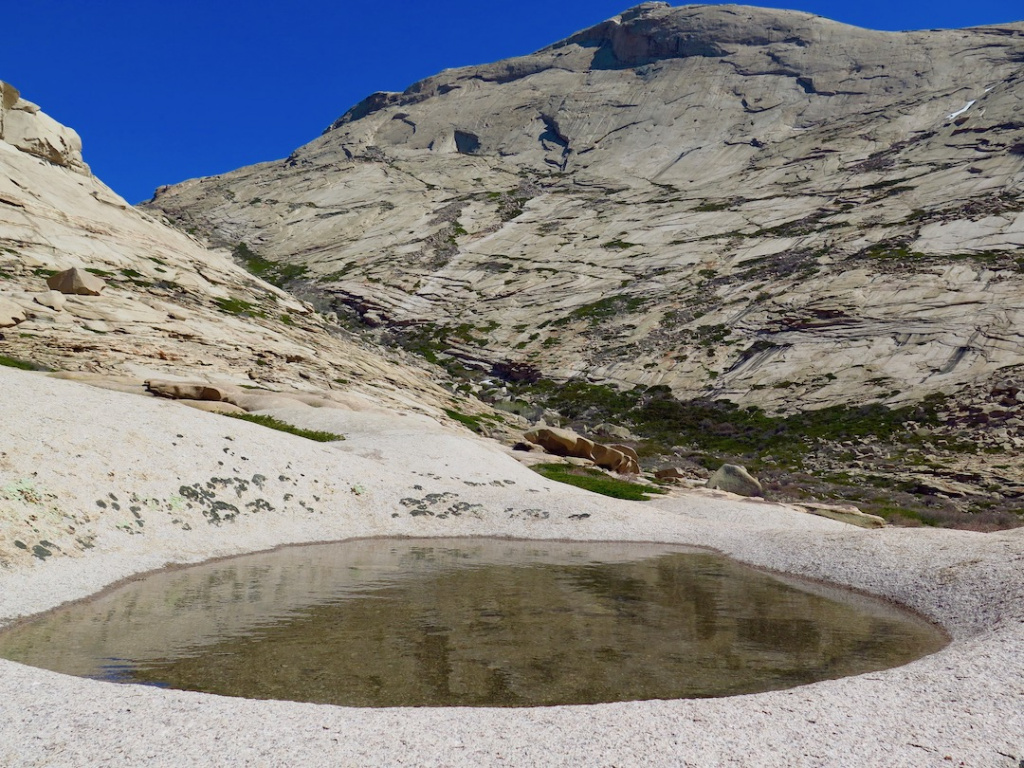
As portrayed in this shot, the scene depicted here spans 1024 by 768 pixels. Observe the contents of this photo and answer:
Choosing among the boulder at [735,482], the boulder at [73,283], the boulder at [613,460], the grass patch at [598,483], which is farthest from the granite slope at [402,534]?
the boulder at [73,283]

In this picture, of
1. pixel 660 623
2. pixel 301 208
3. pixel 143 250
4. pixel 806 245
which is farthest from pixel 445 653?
pixel 301 208

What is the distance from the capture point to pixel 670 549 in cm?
2984

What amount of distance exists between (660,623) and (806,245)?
116379mm

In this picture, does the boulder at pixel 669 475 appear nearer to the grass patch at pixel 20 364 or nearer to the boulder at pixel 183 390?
the boulder at pixel 183 390

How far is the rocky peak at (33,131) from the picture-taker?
75.2 m

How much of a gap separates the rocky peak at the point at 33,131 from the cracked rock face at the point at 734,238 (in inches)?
2304

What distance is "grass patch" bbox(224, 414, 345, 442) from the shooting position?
40.3 m

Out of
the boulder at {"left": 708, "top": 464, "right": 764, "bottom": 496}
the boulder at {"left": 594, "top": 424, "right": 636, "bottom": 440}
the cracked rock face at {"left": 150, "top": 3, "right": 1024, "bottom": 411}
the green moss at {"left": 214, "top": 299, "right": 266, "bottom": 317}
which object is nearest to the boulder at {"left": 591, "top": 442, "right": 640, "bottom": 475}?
the boulder at {"left": 708, "top": 464, "right": 764, "bottom": 496}

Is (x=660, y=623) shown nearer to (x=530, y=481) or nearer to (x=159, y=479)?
(x=159, y=479)

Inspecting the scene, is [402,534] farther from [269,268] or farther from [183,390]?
[269,268]

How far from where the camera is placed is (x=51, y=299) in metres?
52.2

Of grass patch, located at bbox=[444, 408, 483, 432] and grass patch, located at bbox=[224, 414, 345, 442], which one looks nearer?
grass patch, located at bbox=[224, 414, 345, 442]

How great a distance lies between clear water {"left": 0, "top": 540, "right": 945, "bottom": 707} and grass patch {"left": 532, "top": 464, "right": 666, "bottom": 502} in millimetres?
18804

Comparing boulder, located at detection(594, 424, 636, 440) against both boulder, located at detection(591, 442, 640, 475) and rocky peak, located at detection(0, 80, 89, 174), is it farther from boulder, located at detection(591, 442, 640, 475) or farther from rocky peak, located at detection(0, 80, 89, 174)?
rocky peak, located at detection(0, 80, 89, 174)
